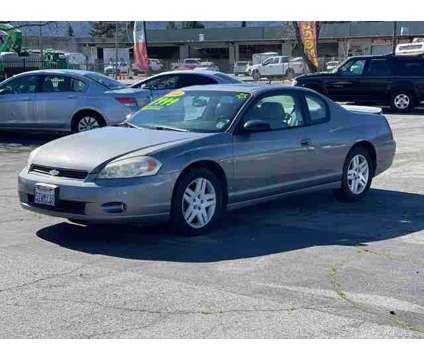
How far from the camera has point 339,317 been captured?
4.62m

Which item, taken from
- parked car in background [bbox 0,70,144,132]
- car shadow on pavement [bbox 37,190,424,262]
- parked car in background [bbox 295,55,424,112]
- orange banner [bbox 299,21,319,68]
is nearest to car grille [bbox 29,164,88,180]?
car shadow on pavement [bbox 37,190,424,262]

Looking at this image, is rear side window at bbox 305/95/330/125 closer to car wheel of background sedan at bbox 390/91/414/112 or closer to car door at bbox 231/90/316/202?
car door at bbox 231/90/316/202

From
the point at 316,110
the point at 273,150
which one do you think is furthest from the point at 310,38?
the point at 273,150

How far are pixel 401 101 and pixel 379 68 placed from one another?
1.28 m

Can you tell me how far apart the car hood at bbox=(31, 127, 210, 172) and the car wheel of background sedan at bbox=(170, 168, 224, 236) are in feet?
1.31

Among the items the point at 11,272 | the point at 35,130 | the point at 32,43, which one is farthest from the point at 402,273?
the point at 32,43

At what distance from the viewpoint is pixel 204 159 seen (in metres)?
6.83

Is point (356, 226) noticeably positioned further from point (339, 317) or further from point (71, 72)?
point (71, 72)

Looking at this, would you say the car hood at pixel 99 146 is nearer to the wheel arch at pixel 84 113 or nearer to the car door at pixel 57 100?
the wheel arch at pixel 84 113

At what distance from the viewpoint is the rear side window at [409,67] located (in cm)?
2258

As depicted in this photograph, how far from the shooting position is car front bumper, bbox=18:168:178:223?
6328mm

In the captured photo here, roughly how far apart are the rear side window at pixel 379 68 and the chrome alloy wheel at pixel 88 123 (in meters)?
11.7

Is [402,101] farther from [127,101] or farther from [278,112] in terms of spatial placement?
[278,112]

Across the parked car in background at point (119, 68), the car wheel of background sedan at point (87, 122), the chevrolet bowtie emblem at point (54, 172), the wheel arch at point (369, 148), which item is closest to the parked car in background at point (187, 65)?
the parked car in background at point (119, 68)
